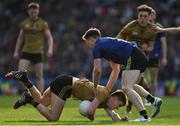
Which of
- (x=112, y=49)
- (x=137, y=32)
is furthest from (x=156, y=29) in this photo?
(x=112, y=49)

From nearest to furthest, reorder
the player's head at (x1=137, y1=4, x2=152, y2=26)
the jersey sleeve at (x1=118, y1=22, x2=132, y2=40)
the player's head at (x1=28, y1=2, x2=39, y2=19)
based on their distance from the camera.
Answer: the player's head at (x1=137, y1=4, x2=152, y2=26), the jersey sleeve at (x1=118, y1=22, x2=132, y2=40), the player's head at (x1=28, y1=2, x2=39, y2=19)

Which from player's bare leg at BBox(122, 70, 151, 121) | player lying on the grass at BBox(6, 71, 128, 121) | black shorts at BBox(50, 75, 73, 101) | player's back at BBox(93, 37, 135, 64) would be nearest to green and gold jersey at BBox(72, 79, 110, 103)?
player lying on the grass at BBox(6, 71, 128, 121)

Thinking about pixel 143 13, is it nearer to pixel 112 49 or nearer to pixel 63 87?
pixel 112 49

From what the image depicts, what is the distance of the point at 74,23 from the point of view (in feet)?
105

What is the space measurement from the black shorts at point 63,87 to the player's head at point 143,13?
8.03 ft

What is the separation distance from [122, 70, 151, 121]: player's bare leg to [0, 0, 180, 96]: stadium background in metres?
14.9

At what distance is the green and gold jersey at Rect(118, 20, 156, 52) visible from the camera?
15849mm

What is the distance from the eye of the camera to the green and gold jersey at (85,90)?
1346cm

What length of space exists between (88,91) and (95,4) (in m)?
19.9

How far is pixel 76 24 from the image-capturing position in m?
32.1

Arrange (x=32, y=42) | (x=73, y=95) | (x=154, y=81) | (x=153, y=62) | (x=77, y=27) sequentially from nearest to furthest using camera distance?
(x=73, y=95) < (x=153, y=62) < (x=154, y=81) < (x=32, y=42) < (x=77, y=27)

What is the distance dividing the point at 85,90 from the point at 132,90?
83 cm

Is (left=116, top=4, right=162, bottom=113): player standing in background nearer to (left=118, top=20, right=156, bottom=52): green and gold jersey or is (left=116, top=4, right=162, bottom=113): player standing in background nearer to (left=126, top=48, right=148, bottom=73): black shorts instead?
(left=118, top=20, right=156, bottom=52): green and gold jersey

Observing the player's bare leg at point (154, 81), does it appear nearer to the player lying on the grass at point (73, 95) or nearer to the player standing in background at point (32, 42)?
the player standing in background at point (32, 42)
